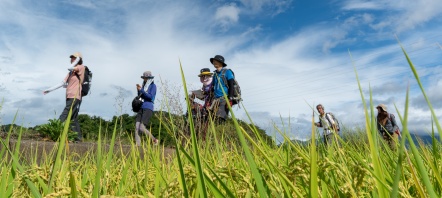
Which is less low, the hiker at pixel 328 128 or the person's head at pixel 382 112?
the person's head at pixel 382 112

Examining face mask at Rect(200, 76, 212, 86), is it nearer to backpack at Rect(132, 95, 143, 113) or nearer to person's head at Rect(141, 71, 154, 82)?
person's head at Rect(141, 71, 154, 82)

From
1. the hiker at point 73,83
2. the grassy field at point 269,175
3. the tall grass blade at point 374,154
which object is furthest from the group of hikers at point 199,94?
the tall grass blade at point 374,154

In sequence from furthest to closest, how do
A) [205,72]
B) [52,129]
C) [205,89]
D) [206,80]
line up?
[52,129] → [205,72] → [206,80] → [205,89]

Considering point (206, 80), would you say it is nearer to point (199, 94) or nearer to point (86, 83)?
point (199, 94)

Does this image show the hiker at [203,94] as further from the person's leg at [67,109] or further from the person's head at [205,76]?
the person's leg at [67,109]

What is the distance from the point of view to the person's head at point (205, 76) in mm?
7371

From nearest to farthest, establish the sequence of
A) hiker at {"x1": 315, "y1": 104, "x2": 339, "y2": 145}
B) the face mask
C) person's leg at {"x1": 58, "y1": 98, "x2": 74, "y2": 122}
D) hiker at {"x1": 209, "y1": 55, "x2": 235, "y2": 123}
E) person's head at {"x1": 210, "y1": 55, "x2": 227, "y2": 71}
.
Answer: hiker at {"x1": 315, "y1": 104, "x2": 339, "y2": 145} → hiker at {"x1": 209, "y1": 55, "x2": 235, "y2": 123} → person's head at {"x1": 210, "y1": 55, "x2": 227, "y2": 71} → the face mask → person's leg at {"x1": 58, "y1": 98, "x2": 74, "y2": 122}

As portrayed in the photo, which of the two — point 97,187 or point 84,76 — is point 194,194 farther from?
point 84,76

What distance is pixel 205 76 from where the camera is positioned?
750 cm

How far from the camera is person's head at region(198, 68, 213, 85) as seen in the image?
737 cm

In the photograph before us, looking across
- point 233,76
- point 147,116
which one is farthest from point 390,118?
point 147,116

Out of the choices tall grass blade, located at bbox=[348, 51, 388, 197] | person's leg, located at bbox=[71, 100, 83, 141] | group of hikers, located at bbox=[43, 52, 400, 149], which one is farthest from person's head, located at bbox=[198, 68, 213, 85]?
tall grass blade, located at bbox=[348, 51, 388, 197]

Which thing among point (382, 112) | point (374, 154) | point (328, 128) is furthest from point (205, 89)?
point (374, 154)

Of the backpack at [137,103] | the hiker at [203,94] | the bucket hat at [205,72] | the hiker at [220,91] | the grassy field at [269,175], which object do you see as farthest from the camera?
the backpack at [137,103]
